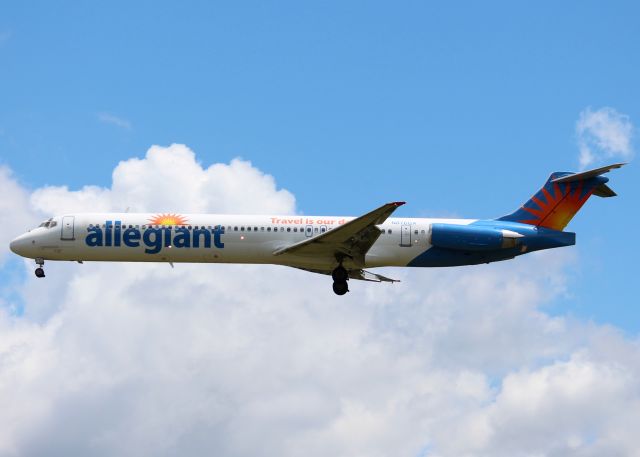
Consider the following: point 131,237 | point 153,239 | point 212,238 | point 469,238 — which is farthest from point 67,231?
point 469,238


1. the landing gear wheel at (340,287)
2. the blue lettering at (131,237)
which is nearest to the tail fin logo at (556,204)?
the landing gear wheel at (340,287)

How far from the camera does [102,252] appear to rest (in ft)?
167

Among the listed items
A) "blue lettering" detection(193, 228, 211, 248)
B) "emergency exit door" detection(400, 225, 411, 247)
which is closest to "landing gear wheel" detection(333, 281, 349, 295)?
"emergency exit door" detection(400, 225, 411, 247)

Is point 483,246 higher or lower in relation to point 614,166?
lower

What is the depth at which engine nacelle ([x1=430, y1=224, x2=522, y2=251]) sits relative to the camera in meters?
50.1

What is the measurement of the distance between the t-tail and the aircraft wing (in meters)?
7.05

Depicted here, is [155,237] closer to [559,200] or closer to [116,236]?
[116,236]

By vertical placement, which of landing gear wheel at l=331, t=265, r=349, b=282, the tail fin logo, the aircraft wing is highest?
the tail fin logo

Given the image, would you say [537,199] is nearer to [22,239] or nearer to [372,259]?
[372,259]

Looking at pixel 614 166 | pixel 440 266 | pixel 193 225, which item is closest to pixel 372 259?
pixel 440 266

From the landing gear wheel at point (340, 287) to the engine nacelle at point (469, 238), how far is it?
13.6 feet

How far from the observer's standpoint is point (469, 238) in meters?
50.1

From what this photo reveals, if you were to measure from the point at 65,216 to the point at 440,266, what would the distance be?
1623 cm

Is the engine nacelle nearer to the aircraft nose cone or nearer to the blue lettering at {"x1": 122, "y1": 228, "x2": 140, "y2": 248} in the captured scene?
the blue lettering at {"x1": 122, "y1": 228, "x2": 140, "y2": 248}
